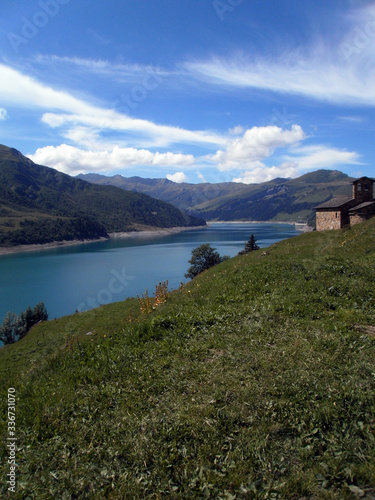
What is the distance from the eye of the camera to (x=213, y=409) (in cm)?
481

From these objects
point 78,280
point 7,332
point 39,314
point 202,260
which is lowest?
point 7,332

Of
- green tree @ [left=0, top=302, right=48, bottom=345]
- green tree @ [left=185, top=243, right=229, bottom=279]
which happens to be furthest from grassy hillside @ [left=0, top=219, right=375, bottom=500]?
green tree @ [left=185, top=243, right=229, bottom=279]

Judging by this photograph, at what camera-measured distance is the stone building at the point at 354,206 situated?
32.4 metres

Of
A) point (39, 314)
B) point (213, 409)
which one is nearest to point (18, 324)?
point (39, 314)

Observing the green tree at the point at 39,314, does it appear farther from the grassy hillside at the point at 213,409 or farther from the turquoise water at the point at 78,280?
the grassy hillside at the point at 213,409

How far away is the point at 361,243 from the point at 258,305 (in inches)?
472

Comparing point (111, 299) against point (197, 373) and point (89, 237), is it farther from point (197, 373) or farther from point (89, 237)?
point (89, 237)

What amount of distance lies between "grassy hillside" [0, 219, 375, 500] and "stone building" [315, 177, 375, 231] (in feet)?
91.9

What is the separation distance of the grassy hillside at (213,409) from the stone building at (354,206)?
28.0 metres

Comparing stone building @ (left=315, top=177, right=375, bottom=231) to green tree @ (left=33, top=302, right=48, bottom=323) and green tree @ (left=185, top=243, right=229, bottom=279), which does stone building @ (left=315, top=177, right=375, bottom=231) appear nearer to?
green tree @ (left=185, top=243, right=229, bottom=279)

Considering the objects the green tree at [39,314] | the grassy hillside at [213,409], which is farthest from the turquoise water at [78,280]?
the grassy hillside at [213,409]

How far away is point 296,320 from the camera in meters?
7.73

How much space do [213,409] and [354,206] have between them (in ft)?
114

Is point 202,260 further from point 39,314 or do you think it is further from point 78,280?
point 78,280
